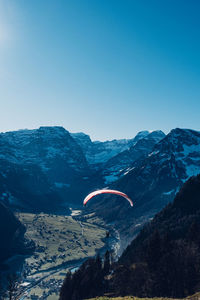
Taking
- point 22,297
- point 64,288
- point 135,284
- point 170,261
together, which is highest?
point 170,261

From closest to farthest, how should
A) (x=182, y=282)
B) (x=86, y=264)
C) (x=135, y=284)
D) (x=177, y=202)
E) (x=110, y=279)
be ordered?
1. (x=182, y=282)
2. (x=135, y=284)
3. (x=110, y=279)
4. (x=86, y=264)
5. (x=177, y=202)

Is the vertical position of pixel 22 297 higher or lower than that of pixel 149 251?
lower

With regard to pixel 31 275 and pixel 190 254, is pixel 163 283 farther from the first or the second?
pixel 31 275

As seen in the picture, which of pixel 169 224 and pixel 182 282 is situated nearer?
pixel 182 282

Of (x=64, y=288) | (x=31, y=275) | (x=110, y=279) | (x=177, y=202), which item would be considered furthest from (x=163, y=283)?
(x=31, y=275)

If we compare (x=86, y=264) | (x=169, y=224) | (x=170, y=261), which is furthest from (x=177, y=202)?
(x=170, y=261)

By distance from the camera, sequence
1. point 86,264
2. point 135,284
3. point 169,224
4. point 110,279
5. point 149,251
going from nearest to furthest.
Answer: point 135,284
point 149,251
point 110,279
point 86,264
point 169,224

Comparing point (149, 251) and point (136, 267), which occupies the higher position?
point (149, 251)

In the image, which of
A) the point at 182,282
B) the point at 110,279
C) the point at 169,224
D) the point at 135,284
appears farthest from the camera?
the point at 169,224

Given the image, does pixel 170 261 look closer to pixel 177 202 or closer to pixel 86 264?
pixel 86 264
